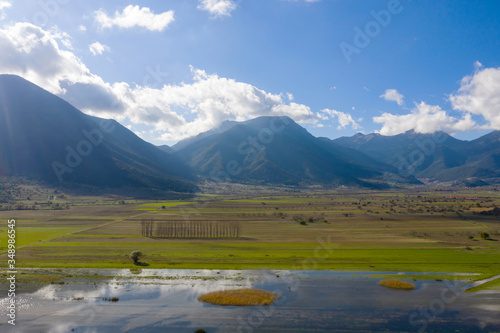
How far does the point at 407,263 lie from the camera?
5925cm

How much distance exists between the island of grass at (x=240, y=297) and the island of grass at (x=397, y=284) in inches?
706

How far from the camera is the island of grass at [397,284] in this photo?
1830 inches

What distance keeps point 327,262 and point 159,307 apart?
33754 mm

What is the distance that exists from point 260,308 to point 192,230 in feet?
193

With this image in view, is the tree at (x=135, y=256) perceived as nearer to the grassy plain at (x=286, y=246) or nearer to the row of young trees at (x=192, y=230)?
the grassy plain at (x=286, y=246)

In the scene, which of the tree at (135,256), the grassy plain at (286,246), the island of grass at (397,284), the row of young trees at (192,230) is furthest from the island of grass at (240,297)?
the row of young trees at (192,230)

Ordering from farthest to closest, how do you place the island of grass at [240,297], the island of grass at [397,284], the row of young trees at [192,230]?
the row of young trees at [192,230]
the island of grass at [397,284]
the island of grass at [240,297]

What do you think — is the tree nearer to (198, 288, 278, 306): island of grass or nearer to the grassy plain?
the grassy plain

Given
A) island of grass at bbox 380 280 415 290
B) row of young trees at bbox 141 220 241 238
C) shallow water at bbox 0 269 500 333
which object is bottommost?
shallow water at bbox 0 269 500 333

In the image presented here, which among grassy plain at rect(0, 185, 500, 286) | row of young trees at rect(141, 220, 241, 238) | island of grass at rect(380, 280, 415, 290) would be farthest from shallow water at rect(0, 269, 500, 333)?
row of young trees at rect(141, 220, 241, 238)

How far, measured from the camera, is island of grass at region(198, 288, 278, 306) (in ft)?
135

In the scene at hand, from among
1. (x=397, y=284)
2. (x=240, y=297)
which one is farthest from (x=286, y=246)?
(x=240, y=297)

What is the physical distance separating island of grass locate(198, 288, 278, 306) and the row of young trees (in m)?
42.8

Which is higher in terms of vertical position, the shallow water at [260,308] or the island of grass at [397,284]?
the island of grass at [397,284]
